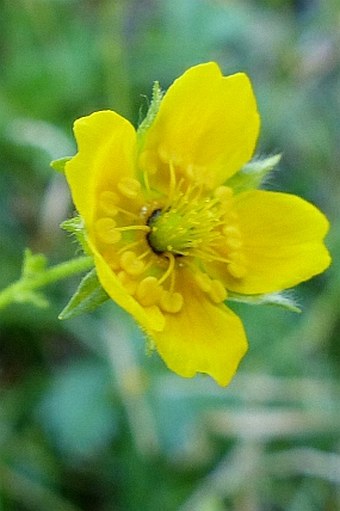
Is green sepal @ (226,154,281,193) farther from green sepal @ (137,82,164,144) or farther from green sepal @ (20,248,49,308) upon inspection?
green sepal @ (20,248,49,308)

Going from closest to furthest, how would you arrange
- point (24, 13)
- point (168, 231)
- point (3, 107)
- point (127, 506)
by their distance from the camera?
1. point (168, 231)
2. point (127, 506)
3. point (3, 107)
4. point (24, 13)

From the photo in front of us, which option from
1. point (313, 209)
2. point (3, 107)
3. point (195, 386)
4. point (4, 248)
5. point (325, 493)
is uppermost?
point (313, 209)

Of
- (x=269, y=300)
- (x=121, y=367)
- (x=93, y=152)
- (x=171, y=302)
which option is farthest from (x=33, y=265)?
(x=121, y=367)

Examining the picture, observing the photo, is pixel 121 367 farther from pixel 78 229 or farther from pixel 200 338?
pixel 78 229

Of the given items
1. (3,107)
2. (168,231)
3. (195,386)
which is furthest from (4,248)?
(168,231)

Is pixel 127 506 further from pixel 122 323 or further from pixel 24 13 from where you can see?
pixel 24 13

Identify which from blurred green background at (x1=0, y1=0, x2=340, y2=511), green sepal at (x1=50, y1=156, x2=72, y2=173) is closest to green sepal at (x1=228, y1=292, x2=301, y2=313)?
green sepal at (x1=50, y1=156, x2=72, y2=173)
